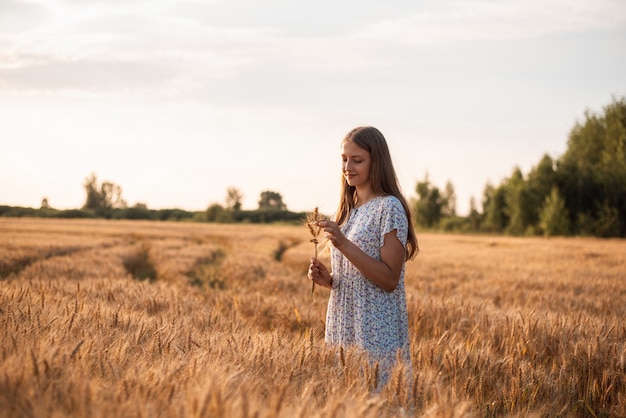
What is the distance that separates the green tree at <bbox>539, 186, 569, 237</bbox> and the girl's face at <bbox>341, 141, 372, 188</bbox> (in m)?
45.5

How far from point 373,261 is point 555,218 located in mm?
46600

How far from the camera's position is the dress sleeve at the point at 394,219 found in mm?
2986

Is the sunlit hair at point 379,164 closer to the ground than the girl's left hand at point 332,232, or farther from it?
farther from it

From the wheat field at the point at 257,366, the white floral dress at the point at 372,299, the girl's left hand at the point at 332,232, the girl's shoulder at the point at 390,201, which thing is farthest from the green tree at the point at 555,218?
the girl's left hand at the point at 332,232

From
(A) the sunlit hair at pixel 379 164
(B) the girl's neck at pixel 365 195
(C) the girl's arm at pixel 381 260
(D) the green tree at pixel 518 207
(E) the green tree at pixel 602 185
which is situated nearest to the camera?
(C) the girl's arm at pixel 381 260

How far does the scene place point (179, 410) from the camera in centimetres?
130

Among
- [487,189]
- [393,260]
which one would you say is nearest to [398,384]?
[393,260]

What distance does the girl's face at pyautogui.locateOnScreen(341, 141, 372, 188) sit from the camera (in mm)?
3137

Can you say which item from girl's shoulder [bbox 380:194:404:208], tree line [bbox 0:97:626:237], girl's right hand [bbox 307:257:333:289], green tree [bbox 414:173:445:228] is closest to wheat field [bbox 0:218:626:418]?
girl's right hand [bbox 307:257:333:289]

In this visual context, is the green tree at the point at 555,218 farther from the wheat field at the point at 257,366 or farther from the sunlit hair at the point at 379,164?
the sunlit hair at the point at 379,164

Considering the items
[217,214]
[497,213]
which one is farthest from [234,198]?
[497,213]

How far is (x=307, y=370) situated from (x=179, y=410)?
909 mm

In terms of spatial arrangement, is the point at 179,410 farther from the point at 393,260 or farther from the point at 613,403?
the point at 613,403

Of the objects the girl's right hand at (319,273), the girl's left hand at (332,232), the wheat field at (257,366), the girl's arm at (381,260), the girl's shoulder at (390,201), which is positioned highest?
the girl's shoulder at (390,201)
